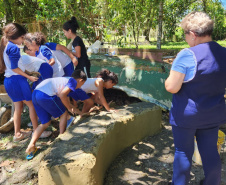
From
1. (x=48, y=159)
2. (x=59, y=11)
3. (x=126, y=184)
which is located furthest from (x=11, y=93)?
(x=59, y=11)

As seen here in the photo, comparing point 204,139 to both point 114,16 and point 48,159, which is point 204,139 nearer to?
point 48,159

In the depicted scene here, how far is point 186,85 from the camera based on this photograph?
1768 millimetres

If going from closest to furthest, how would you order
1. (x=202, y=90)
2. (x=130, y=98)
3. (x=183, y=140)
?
(x=202, y=90) < (x=183, y=140) < (x=130, y=98)

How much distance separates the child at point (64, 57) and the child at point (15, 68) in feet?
2.15

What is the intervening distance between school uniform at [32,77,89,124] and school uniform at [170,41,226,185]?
147 centimetres

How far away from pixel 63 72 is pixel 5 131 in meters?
1.38

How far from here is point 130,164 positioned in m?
2.87

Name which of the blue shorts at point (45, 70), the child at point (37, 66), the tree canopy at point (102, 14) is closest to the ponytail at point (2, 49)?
the child at point (37, 66)

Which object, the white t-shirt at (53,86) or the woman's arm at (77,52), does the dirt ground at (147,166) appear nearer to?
the white t-shirt at (53,86)

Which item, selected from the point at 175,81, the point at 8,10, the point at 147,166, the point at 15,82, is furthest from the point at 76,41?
the point at 8,10

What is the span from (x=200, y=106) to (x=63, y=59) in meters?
2.76

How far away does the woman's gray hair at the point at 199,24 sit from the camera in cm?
170

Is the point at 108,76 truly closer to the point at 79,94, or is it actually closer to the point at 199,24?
the point at 79,94

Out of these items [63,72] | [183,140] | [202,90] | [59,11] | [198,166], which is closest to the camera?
[202,90]
